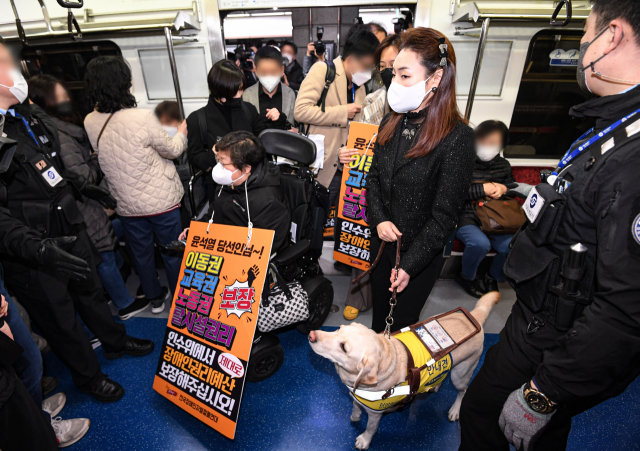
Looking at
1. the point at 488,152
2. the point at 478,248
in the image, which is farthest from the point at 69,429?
the point at 488,152

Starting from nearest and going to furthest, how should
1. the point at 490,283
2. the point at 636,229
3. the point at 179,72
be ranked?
1. the point at 636,229
2. the point at 490,283
3. the point at 179,72

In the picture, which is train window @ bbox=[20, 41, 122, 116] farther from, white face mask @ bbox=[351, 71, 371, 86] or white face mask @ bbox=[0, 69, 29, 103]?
white face mask @ bbox=[351, 71, 371, 86]

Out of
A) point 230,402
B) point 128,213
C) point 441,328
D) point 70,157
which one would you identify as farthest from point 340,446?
point 70,157

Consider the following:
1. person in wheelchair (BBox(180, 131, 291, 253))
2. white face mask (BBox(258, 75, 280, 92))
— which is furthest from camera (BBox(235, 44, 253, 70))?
person in wheelchair (BBox(180, 131, 291, 253))

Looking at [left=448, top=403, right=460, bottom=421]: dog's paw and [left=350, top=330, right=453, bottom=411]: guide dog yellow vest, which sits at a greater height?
[left=350, top=330, right=453, bottom=411]: guide dog yellow vest

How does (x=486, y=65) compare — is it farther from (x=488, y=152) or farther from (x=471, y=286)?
(x=471, y=286)

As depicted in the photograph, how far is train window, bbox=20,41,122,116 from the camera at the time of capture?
13.2 feet

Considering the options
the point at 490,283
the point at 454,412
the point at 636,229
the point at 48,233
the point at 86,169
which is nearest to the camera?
the point at 636,229

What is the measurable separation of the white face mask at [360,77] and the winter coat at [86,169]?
2412 millimetres

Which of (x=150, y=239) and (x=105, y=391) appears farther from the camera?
(x=150, y=239)

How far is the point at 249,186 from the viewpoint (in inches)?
91.7

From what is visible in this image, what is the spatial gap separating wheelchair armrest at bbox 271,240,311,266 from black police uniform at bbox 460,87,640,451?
1.38 meters

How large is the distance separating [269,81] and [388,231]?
247 cm

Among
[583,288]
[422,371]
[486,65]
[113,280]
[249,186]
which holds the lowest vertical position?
[113,280]
